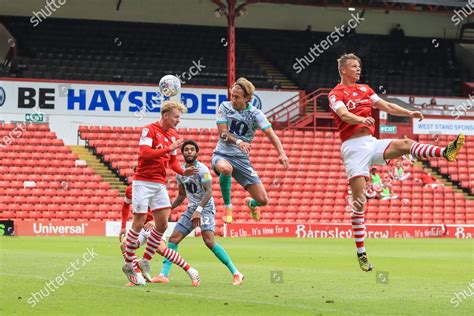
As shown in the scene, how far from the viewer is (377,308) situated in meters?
11.0

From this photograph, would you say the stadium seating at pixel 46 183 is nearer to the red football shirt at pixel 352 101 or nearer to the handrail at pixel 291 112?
the handrail at pixel 291 112

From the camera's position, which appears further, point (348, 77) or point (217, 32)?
point (217, 32)

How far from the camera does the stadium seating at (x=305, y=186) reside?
127 ft

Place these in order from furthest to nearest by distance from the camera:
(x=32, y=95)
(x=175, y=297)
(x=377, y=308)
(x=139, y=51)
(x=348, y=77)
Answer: (x=139, y=51), (x=32, y=95), (x=348, y=77), (x=175, y=297), (x=377, y=308)

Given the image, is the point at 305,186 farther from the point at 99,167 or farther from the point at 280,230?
the point at 99,167

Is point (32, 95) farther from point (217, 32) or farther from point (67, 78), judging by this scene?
point (217, 32)

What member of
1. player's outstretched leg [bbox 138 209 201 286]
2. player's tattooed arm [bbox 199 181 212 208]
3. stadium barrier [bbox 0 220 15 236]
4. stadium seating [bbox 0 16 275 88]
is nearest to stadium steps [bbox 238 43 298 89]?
stadium seating [bbox 0 16 275 88]

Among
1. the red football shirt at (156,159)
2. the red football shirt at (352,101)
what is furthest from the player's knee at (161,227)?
the red football shirt at (352,101)

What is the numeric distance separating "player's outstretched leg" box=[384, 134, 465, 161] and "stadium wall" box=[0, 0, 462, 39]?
33.2 metres

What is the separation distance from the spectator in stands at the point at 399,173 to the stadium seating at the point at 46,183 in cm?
1183

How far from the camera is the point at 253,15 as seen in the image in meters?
49.8

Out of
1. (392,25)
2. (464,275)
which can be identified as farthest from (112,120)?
(464,275)

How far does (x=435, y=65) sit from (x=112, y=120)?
1815cm

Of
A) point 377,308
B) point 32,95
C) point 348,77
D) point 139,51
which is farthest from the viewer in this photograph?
point 139,51
